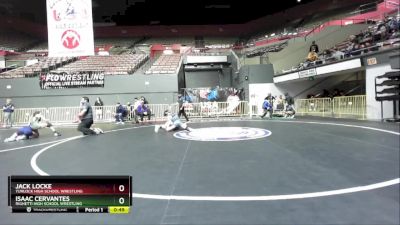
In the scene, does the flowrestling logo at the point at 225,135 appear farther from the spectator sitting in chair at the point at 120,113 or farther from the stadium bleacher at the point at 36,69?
the stadium bleacher at the point at 36,69

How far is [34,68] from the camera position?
13.8 metres

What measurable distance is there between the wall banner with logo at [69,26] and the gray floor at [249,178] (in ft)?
2.70

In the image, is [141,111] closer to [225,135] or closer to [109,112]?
[109,112]

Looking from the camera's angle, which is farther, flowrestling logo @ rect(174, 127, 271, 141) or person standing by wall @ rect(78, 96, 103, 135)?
person standing by wall @ rect(78, 96, 103, 135)

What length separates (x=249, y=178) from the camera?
7.66 feet

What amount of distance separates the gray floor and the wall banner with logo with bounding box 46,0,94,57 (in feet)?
2.70

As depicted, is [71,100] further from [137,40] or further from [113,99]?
[137,40]

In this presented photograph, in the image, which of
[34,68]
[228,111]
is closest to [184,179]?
[228,111]

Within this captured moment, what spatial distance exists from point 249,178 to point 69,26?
1.62m

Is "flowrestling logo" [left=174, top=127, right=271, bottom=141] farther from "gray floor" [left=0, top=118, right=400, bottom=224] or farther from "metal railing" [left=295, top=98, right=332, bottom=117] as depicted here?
"metal railing" [left=295, top=98, right=332, bottom=117]

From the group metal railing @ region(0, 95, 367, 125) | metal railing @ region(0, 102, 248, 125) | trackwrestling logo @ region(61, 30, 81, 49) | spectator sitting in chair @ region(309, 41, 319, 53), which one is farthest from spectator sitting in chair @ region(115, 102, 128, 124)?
trackwrestling logo @ region(61, 30, 81, 49)
